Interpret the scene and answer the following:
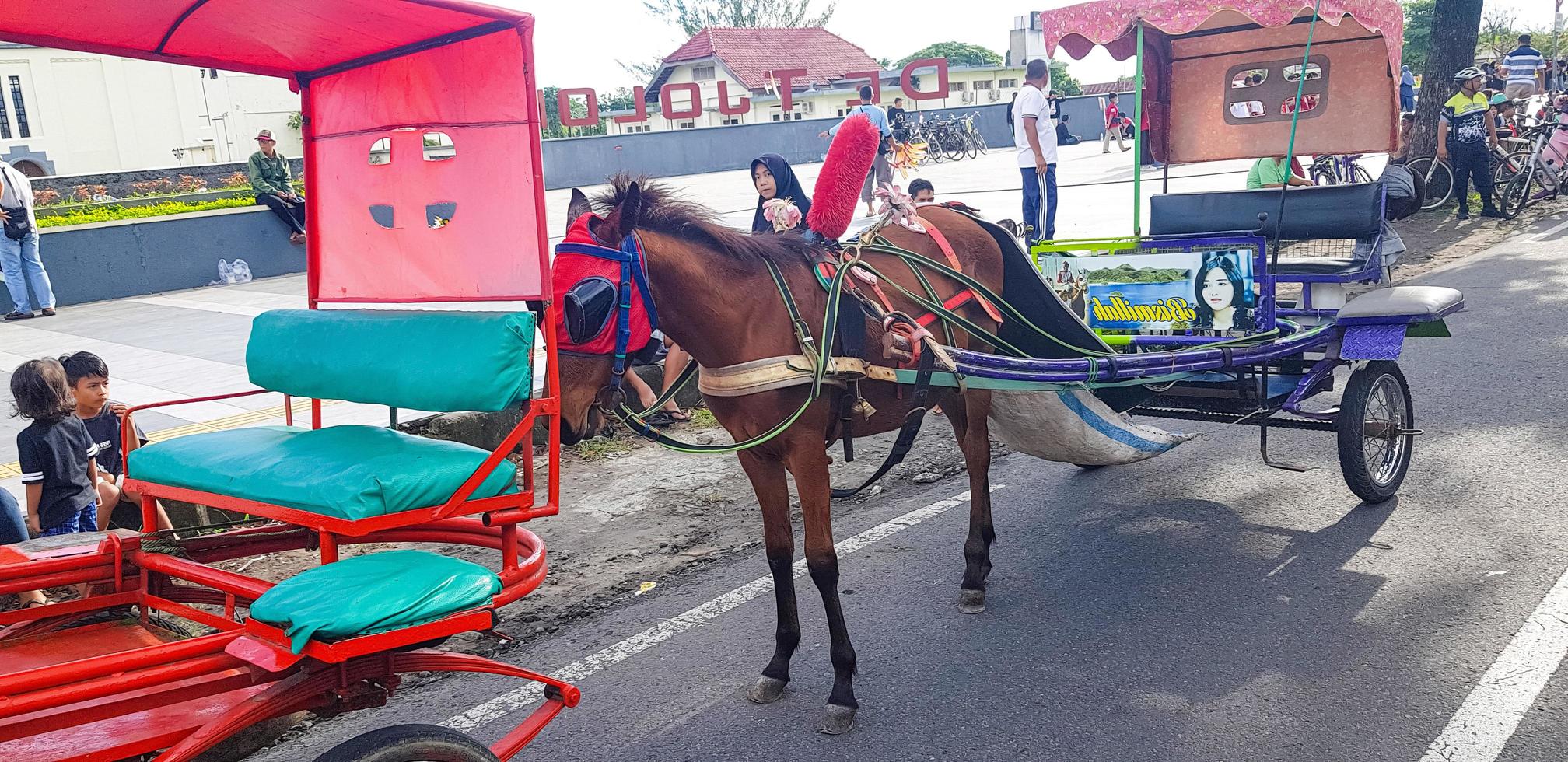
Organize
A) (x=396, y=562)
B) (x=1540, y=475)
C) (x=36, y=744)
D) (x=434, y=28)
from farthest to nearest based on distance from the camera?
(x=1540, y=475) < (x=434, y=28) < (x=396, y=562) < (x=36, y=744)

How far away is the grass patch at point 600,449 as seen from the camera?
6.91 metres

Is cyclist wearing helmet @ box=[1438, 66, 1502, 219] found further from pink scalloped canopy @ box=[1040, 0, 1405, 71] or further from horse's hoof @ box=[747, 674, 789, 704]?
horse's hoof @ box=[747, 674, 789, 704]

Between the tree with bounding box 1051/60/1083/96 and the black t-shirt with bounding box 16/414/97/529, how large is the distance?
→ 58.0 meters

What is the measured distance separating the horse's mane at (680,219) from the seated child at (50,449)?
242 centimetres

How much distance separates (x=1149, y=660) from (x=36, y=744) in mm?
3245

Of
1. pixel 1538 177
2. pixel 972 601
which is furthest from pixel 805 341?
pixel 1538 177

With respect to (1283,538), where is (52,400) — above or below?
above

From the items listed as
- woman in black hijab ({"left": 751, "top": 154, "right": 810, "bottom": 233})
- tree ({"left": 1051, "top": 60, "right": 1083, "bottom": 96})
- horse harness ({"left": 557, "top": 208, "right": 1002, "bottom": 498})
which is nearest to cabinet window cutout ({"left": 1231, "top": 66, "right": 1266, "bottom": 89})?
woman in black hijab ({"left": 751, "top": 154, "right": 810, "bottom": 233})

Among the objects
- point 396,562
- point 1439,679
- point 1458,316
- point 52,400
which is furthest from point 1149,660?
point 1458,316

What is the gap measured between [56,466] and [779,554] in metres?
2.79

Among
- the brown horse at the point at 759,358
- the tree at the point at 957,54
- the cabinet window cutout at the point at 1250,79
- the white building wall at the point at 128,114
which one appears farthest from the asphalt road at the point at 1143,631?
the tree at the point at 957,54

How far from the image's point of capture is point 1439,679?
3598 millimetres

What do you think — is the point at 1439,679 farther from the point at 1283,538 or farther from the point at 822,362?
the point at 822,362

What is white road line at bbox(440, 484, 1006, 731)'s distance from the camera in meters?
3.71
